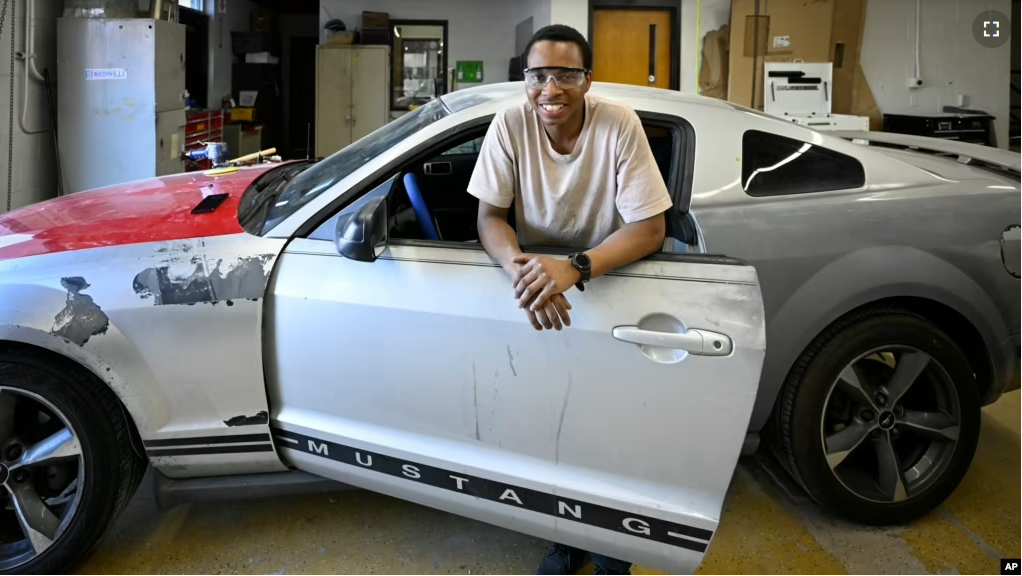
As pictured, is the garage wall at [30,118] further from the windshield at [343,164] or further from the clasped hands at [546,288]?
the clasped hands at [546,288]

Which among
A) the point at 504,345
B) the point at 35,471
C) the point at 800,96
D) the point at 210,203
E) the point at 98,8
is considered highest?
the point at 98,8

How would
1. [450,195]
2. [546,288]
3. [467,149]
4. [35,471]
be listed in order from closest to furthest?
[546,288] → [35,471] → [450,195] → [467,149]

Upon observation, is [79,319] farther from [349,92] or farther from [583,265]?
[349,92]

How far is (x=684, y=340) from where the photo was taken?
1.67m

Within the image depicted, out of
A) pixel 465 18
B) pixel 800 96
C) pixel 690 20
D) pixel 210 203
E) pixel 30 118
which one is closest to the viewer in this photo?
pixel 210 203

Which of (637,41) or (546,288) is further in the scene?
(637,41)

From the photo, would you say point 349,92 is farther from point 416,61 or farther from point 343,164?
point 343,164

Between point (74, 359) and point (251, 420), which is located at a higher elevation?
point (74, 359)

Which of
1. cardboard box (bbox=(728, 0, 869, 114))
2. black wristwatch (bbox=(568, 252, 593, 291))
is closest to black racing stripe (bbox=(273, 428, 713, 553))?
black wristwatch (bbox=(568, 252, 593, 291))

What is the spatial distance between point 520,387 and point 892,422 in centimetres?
144

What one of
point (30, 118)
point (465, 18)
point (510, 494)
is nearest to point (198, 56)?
point (465, 18)

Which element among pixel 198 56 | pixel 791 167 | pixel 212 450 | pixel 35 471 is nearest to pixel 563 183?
pixel 791 167

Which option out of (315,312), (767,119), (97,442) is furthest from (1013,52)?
(97,442)

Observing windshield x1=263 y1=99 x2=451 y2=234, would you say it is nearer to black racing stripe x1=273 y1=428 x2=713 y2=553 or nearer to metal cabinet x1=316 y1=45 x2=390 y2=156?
black racing stripe x1=273 y1=428 x2=713 y2=553
